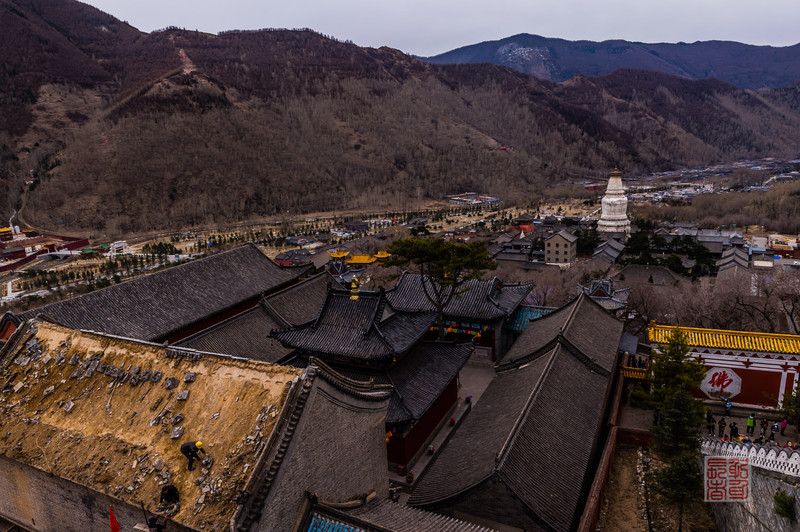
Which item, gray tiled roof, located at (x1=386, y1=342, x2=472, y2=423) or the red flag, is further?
gray tiled roof, located at (x1=386, y1=342, x2=472, y2=423)

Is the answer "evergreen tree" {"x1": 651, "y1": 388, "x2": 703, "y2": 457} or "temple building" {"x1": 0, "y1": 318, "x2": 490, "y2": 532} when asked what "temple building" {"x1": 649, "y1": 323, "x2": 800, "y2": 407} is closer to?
"evergreen tree" {"x1": 651, "y1": 388, "x2": 703, "y2": 457}

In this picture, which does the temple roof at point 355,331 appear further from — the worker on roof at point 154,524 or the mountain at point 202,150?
the mountain at point 202,150

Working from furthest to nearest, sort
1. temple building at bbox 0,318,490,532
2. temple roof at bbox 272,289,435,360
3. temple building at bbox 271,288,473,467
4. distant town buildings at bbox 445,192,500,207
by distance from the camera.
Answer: distant town buildings at bbox 445,192,500,207 → temple roof at bbox 272,289,435,360 → temple building at bbox 271,288,473,467 → temple building at bbox 0,318,490,532

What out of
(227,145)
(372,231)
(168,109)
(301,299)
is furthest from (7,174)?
(301,299)

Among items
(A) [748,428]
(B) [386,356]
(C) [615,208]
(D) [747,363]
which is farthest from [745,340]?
(C) [615,208]

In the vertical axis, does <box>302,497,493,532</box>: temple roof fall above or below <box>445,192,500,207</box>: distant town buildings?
above

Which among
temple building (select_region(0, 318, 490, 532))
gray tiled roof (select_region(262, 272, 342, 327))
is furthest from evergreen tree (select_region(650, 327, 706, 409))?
gray tiled roof (select_region(262, 272, 342, 327))

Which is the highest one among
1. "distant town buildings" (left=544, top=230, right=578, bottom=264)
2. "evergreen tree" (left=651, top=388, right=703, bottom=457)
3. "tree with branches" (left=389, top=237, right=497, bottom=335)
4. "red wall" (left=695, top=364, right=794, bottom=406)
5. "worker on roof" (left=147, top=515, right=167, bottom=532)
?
"tree with branches" (left=389, top=237, right=497, bottom=335)

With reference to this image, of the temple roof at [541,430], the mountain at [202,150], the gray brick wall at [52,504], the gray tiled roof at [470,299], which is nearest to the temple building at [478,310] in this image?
the gray tiled roof at [470,299]
